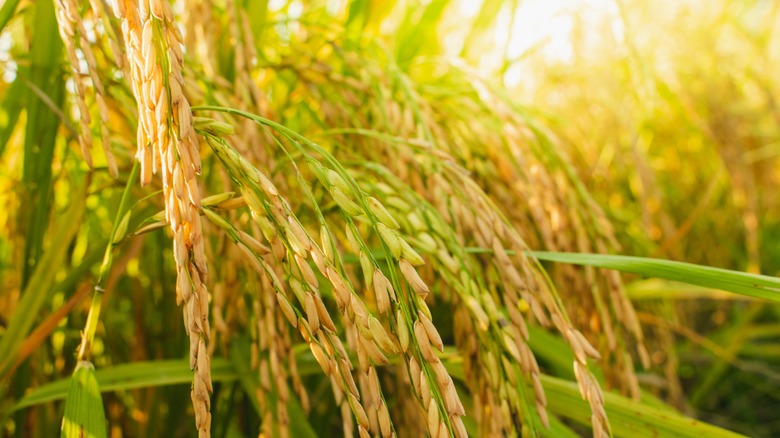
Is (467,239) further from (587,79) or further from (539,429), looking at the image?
(587,79)

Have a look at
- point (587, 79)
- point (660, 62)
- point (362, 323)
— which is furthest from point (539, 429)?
point (660, 62)

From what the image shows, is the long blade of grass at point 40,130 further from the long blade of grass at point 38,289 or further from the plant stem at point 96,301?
the plant stem at point 96,301

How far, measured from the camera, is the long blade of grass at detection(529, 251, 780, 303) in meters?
0.75

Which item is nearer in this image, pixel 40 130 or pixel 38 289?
pixel 38 289

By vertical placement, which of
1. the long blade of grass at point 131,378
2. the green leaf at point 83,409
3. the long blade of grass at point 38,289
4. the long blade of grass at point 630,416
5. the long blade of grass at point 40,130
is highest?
the long blade of grass at point 40,130

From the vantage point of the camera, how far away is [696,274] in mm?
789

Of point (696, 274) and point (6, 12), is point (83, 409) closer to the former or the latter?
point (6, 12)

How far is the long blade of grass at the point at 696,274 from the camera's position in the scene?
751 millimetres

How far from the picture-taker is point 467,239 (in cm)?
111

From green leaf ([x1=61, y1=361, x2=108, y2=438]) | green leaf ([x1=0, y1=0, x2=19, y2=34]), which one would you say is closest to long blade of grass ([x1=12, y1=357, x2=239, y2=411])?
green leaf ([x1=61, y1=361, x2=108, y2=438])

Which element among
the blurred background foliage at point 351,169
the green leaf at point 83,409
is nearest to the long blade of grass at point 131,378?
the blurred background foliage at point 351,169

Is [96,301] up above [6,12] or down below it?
below

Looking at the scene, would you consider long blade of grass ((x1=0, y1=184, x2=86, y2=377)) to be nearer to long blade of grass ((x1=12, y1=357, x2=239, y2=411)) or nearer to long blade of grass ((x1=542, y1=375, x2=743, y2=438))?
long blade of grass ((x1=12, y1=357, x2=239, y2=411))

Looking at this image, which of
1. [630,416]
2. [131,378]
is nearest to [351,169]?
[131,378]
